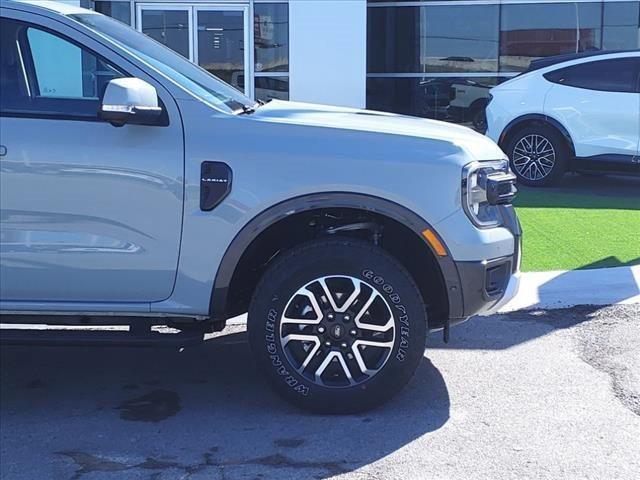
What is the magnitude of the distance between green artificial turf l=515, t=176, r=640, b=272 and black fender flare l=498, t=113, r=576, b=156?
688 mm

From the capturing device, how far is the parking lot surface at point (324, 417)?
402 cm

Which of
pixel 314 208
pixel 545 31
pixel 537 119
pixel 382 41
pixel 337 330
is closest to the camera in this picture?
pixel 314 208

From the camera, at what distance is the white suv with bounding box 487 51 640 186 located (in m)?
11.3

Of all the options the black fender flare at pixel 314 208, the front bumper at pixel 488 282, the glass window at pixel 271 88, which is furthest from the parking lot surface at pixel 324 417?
the glass window at pixel 271 88

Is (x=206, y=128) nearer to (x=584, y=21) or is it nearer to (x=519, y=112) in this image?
(x=519, y=112)

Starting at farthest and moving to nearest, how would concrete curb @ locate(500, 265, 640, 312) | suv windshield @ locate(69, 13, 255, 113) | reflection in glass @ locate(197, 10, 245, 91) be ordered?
reflection in glass @ locate(197, 10, 245, 91), concrete curb @ locate(500, 265, 640, 312), suv windshield @ locate(69, 13, 255, 113)

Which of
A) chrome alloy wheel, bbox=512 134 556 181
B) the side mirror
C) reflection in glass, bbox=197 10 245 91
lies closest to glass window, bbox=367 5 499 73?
reflection in glass, bbox=197 10 245 91

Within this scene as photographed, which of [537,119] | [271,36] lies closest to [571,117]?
[537,119]

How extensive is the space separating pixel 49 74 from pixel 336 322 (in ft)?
6.68

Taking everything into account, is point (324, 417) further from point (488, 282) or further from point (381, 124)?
point (381, 124)

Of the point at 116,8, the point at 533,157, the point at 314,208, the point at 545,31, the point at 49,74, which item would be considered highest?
the point at 116,8

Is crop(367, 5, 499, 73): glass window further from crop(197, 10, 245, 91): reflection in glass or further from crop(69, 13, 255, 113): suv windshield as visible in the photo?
crop(69, 13, 255, 113): suv windshield

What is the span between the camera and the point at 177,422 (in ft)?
14.9

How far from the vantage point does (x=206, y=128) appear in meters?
4.40
